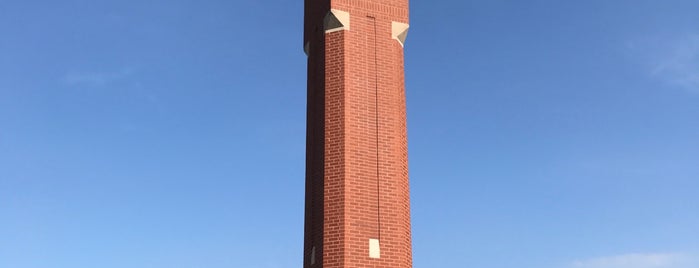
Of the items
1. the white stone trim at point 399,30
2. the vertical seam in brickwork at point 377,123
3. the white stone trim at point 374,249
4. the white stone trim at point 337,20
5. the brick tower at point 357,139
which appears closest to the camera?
the white stone trim at point 374,249

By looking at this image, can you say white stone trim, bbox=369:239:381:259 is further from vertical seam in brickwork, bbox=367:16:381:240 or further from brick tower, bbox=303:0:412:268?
vertical seam in brickwork, bbox=367:16:381:240

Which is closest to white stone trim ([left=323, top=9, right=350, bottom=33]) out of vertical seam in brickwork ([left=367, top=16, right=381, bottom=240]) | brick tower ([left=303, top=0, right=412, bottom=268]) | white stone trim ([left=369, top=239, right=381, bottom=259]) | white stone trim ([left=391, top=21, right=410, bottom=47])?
brick tower ([left=303, top=0, right=412, bottom=268])

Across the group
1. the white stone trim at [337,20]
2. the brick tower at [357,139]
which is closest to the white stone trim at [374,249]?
the brick tower at [357,139]

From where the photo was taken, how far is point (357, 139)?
16.0 m

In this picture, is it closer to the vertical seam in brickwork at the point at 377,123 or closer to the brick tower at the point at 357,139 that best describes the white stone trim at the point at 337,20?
the brick tower at the point at 357,139

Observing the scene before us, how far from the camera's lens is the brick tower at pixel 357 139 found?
15.4 metres

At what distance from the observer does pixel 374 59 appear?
1691 cm

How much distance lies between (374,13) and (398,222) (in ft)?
15.4

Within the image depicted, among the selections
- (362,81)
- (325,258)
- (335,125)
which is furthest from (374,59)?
(325,258)

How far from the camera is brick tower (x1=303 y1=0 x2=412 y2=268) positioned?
15367mm

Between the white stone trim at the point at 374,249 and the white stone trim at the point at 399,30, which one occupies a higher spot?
the white stone trim at the point at 399,30

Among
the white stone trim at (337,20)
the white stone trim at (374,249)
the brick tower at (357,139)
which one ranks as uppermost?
the white stone trim at (337,20)

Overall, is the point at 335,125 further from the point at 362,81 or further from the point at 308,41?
the point at 308,41

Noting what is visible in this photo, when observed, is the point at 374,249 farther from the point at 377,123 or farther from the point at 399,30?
the point at 399,30
